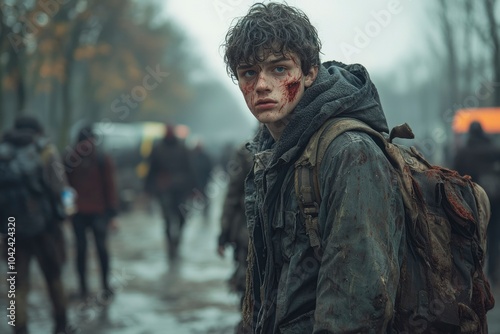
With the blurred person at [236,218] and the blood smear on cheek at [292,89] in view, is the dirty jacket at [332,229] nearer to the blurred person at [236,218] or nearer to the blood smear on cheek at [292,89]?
the blood smear on cheek at [292,89]

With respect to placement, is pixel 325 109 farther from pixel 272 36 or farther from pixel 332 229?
pixel 332 229

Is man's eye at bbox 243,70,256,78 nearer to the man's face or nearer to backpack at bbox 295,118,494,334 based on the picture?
the man's face

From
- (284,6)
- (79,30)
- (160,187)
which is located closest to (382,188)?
(284,6)

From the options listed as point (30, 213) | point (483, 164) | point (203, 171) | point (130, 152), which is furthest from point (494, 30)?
point (30, 213)

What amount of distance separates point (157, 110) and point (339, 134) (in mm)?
49700

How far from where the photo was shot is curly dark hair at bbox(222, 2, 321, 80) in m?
2.63

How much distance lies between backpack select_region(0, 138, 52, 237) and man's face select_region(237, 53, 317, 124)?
4.59 m

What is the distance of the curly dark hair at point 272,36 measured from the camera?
2.63m

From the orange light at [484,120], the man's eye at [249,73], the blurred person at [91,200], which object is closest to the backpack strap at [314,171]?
the man's eye at [249,73]

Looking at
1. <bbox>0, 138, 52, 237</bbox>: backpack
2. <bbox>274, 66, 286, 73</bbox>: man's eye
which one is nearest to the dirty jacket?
<bbox>274, 66, 286, 73</bbox>: man's eye

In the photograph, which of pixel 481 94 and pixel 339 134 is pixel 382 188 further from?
pixel 481 94

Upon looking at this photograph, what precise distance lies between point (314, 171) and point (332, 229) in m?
0.24

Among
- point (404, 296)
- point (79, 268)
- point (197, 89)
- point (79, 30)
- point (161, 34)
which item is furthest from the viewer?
point (197, 89)

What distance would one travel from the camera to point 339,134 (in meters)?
2.45
